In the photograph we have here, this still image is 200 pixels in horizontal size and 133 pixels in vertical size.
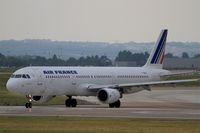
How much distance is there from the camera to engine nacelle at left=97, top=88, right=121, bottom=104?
70562 millimetres

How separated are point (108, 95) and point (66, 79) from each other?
12.5 feet

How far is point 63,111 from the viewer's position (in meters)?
62.2

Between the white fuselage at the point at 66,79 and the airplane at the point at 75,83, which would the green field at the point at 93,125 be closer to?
the white fuselage at the point at 66,79

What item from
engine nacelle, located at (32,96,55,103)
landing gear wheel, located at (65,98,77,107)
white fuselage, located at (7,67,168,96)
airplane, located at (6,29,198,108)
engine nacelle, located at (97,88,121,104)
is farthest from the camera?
landing gear wheel, located at (65,98,77,107)

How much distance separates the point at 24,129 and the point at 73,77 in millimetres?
26702

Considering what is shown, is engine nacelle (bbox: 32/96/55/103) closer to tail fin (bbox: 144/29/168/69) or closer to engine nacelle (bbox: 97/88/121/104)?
engine nacelle (bbox: 97/88/121/104)

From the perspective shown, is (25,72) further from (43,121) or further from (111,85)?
(43,121)

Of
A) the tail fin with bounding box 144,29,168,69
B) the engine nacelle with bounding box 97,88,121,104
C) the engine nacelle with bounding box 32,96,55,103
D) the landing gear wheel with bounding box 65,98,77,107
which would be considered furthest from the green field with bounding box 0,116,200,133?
the tail fin with bounding box 144,29,168,69

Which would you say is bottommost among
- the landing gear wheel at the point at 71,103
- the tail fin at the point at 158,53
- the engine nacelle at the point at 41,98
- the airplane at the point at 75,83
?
the landing gear wheel at the point at 71,103

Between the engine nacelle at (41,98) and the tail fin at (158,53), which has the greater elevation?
the tail fin at (158,53)

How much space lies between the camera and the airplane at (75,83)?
6894 centimetres

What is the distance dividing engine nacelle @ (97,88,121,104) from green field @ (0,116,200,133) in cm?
1693

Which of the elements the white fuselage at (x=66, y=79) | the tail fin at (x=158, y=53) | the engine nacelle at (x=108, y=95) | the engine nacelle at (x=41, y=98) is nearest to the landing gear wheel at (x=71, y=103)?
the white fuselage at (x=66, y=79)

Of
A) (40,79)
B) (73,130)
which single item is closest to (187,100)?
(40,79)
